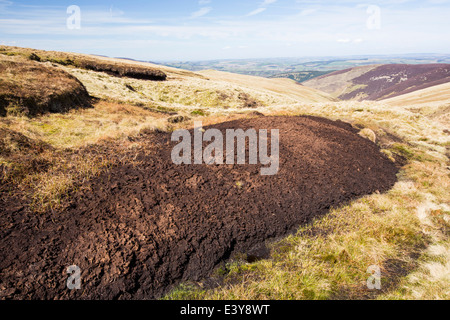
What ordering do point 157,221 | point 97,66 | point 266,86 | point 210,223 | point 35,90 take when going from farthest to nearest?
1. point 266,86
2. point 97,66
3. point 35,90
4. point 210,223
5. point 157,221

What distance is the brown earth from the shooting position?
4586 mm

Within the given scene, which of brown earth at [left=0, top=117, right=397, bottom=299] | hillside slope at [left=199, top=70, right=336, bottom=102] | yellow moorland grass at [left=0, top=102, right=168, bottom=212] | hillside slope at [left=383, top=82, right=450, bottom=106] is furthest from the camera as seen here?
hillside slope at [left=199, top=70, right=336, bottom=102]

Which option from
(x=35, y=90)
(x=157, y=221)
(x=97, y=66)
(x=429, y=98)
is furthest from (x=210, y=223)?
(x=429, y=98)

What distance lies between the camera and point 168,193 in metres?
6.94

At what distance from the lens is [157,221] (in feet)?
19.5

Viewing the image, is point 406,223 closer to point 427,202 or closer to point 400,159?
point 427,202

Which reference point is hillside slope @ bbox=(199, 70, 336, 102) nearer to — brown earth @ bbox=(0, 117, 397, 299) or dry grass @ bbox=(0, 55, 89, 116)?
dry grass @ bbox=(0, 55, 89, 116)

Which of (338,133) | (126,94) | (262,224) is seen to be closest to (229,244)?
(262,224)

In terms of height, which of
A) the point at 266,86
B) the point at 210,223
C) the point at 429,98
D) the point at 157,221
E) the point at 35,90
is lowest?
the point at 210,223

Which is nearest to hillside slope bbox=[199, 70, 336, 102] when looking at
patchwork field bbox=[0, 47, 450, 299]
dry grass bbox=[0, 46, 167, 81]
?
dry grass bbox=[0, 46, 167, 81]

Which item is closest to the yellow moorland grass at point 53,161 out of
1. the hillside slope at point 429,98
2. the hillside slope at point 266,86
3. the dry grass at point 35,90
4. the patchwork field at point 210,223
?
the patchwork field at point 210,223

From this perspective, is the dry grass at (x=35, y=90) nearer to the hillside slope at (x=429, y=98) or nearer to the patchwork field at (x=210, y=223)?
the patchwork field at (x=210, y=223)

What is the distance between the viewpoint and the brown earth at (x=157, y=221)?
4586mm

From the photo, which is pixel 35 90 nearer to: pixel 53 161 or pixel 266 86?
pixel 53 161
